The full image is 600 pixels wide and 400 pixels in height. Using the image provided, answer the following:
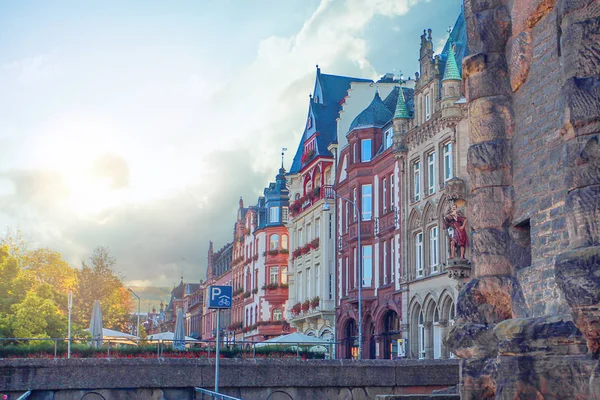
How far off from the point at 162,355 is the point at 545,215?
17916 millimetres

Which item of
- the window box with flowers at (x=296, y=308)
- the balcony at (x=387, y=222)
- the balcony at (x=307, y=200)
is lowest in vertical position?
the window box with flowers at (x=296, y=308)

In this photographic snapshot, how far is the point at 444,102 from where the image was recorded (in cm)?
3772

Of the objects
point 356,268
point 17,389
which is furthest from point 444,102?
point 17,389

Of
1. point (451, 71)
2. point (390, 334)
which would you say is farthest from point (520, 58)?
point (390, 334)

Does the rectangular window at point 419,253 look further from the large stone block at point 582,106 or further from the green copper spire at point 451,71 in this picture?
the large stone block at point 582,106

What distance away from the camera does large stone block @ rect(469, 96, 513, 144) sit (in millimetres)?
16281

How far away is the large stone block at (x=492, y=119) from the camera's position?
16.3 metres

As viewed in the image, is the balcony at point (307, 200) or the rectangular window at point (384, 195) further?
the balcony at point (307, 200)

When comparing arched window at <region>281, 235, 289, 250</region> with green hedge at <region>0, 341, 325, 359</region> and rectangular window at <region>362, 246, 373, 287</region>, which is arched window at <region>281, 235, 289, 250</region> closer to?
rectangular window at <region>362, 246, 373, 287</region>

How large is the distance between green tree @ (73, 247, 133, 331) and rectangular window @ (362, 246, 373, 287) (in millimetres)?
27757

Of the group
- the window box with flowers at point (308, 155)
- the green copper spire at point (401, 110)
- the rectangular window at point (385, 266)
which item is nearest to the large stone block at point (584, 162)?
the green copper spire at point (401, 110)

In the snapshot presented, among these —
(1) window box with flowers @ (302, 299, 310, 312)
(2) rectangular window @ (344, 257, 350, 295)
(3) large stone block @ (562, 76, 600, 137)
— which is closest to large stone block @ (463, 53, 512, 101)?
(3) large stone block @ (562, 76, 600, 137)

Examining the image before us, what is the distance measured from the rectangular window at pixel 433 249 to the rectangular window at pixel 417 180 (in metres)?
2.15

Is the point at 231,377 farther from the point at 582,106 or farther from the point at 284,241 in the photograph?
the point at 284,241
